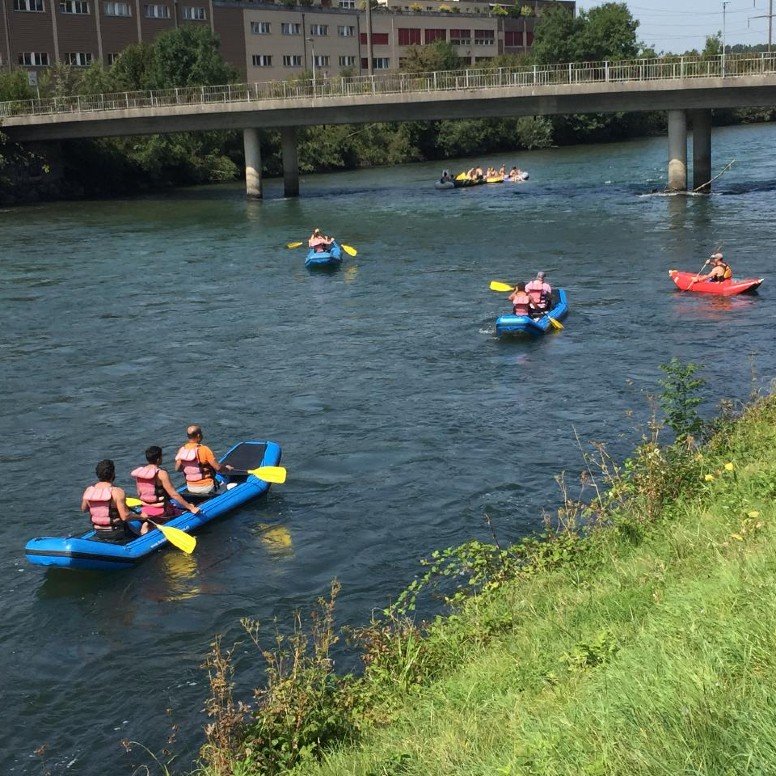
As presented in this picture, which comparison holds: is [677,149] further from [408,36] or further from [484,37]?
[484,37]

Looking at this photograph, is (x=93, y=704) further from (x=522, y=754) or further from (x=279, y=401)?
(x=279, y=401)

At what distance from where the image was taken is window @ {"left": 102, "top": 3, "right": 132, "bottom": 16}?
79438 mm

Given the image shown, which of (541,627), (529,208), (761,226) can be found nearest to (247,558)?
(541,627)

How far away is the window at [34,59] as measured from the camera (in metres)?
73.6

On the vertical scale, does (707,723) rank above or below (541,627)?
above

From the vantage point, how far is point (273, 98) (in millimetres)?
53438

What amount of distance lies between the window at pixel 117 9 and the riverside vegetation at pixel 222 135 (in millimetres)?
7660

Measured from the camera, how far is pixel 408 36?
107500 millimetres

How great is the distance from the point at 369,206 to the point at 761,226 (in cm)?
1959

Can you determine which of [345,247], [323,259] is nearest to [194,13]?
[345,247]

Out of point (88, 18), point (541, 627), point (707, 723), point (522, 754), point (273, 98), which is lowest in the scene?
point (541, 627)

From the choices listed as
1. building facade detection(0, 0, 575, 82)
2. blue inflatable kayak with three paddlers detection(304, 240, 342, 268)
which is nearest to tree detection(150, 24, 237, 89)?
building facade detection(0, 0, 575, 82)

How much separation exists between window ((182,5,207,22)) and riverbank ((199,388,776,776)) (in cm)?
8244

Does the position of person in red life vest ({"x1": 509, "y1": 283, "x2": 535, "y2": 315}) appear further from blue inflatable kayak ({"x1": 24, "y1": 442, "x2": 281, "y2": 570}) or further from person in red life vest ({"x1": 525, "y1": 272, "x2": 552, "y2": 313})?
blue inflatable kayak ({"x1": 24, "y1": 442, "x2": 281, "y2": 570})
